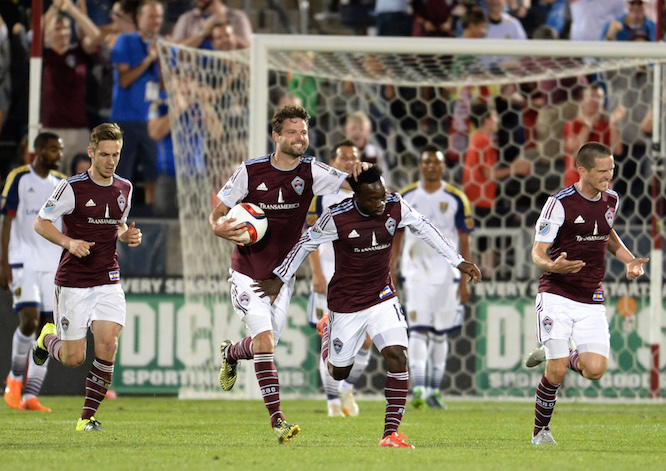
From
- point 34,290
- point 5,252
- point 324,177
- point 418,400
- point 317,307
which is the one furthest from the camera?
point 418,400

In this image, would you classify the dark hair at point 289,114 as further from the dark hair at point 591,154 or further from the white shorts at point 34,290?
the white shorts at point 34,290

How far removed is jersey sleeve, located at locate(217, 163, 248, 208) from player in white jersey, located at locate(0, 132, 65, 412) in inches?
118

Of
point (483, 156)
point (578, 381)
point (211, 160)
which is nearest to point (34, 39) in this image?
point (211, 160)

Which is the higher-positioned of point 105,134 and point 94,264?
point 105,134

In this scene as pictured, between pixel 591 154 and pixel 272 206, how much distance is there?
2045 millimetres

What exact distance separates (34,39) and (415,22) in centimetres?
573

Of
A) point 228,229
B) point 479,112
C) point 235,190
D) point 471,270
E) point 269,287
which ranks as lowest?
point 269,287

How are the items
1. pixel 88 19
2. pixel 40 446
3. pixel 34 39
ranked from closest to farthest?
pixel 40 446 → pixel 34 39 → pixel 88 19

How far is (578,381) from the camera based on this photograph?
11.8 metres

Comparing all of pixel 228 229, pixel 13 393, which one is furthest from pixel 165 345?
pixel 228 229

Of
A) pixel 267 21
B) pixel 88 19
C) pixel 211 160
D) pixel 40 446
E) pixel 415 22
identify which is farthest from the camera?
pixel 267 21

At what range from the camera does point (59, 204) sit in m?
7.45

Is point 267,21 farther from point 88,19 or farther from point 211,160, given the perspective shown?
point 211,160

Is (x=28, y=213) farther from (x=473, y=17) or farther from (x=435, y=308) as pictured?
(x=473, y=17)
